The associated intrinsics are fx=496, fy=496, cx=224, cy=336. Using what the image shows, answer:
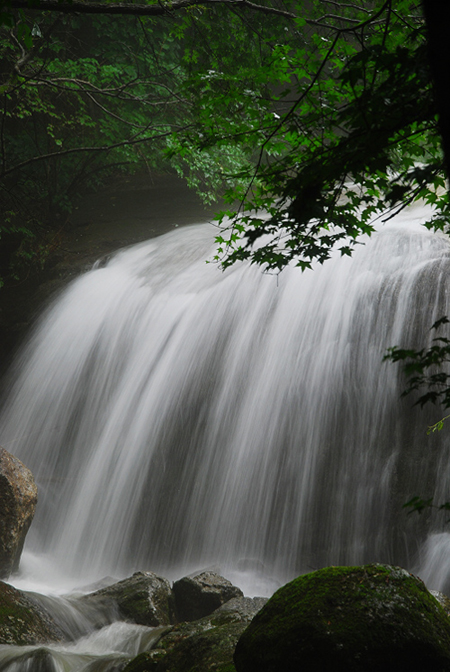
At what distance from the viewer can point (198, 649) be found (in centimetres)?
335

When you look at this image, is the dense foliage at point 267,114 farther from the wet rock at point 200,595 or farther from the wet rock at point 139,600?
the wet rock at point 139,600

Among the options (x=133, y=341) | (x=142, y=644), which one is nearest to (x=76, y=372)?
(x=133, y=341)

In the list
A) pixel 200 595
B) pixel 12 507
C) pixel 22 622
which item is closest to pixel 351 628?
pixel 200 595

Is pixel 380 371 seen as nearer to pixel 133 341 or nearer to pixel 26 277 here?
pixel 133 341

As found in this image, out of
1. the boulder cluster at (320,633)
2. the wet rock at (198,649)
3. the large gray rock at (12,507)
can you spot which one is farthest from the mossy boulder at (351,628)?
the large gray rock at (12,507)

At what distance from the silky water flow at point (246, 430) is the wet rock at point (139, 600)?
1.27 metres

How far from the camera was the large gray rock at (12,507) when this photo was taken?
5.76 m

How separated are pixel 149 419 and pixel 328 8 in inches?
299

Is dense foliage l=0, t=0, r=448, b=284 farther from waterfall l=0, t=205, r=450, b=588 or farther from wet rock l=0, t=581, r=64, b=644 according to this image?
wet rock l=0, t=581, r=64, b=644

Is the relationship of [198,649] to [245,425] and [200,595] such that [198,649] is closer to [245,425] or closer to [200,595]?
[200,595]

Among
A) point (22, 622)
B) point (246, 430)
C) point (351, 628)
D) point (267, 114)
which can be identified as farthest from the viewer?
point (246, 430)

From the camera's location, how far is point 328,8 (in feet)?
27.4

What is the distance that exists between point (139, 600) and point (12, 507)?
6.07ft

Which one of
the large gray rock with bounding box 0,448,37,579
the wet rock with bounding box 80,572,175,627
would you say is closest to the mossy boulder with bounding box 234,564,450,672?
the wet rock with bounding box 80,572,175,627
